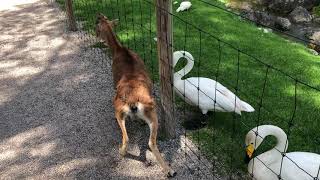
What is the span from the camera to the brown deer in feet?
14.3

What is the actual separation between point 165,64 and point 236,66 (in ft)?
9.10

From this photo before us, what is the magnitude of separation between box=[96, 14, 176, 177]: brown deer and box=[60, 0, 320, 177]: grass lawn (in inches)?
31.0

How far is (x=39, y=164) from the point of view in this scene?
4711 mm

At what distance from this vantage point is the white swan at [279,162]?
380 centimetres

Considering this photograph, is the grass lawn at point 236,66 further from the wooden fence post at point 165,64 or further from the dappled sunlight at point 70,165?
the dappled sunlight at point 70,165

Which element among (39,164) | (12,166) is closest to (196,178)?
(39,164)

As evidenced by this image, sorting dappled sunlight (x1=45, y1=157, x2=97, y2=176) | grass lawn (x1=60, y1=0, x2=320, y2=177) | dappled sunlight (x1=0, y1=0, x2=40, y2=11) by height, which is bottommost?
dappled sunlight (x1=45, y1=157, x2=97, y2=176)

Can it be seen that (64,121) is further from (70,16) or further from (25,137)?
(70,16)

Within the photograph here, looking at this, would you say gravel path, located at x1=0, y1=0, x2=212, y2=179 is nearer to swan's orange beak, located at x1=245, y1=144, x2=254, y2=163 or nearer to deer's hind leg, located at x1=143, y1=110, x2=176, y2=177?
deer's hind leg, located at x1=143, y1=110, x2=176, y2=177

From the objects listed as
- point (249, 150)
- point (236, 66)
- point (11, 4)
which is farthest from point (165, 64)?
point (11, 4)

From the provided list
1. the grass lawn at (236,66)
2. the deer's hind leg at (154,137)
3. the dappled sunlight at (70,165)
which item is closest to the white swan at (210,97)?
the grass lawn at (236,66)

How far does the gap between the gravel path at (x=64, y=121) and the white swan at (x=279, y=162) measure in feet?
1.83

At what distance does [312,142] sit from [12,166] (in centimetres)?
361

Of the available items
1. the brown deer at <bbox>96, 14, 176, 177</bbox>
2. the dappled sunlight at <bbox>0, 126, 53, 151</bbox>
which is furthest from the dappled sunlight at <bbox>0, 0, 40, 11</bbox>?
the brown deer at <bbox>96, 14, 176, 177</bbox>
